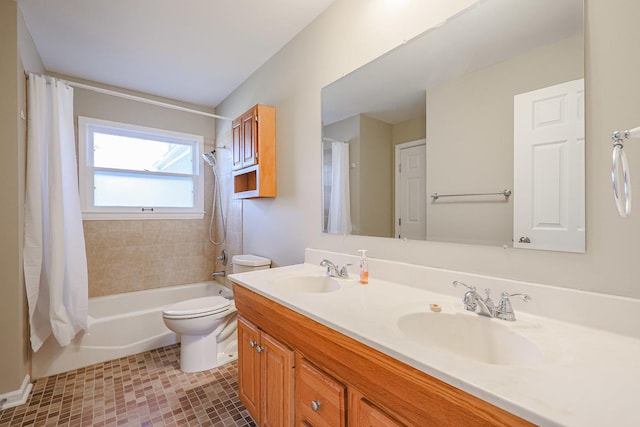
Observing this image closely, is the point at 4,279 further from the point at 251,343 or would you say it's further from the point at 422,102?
the point at 422,102

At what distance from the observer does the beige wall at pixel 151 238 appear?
2742mm

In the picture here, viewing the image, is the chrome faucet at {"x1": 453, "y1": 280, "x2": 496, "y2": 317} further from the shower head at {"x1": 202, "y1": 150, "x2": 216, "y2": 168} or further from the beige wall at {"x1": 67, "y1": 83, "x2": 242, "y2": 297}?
the shower head at {"x1": 202, "y1": 150, "x2": 216, "y2": 168}

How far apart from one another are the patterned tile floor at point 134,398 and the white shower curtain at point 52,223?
34cm

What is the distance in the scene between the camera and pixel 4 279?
1.72 metres

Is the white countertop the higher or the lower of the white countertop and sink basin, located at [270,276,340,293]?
the higher

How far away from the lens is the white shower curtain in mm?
1891

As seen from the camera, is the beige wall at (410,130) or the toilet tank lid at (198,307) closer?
the beige wall at (410,130)

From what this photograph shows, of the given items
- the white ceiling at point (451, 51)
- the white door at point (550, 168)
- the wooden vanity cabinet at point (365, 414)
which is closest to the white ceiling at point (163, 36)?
the white ceiling at point (451, 51)

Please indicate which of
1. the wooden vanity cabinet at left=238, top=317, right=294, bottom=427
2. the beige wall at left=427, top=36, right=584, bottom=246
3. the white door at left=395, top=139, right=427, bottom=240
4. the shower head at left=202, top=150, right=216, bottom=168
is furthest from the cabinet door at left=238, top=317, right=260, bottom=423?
the shower head at left=202, top=150, right=216, bottom=168

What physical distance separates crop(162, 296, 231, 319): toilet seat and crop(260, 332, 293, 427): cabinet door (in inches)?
35.5

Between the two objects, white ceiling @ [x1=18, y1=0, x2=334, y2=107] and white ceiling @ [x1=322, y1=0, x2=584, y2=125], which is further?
white ceiling @ [x1=18, y1=0, x2=334, y2=107]

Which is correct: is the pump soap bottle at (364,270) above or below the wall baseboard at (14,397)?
above

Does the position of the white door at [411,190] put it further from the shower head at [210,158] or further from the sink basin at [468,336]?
the shower head at [210,158]

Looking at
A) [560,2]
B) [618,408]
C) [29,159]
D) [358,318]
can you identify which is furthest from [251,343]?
[29,159]
